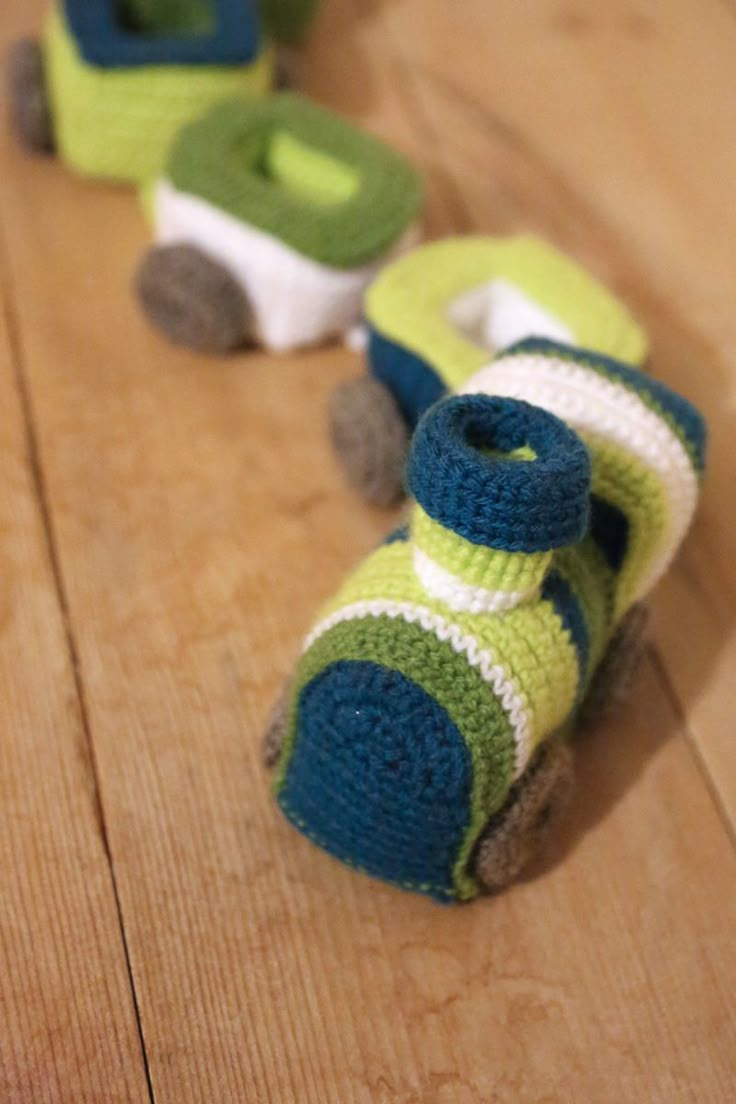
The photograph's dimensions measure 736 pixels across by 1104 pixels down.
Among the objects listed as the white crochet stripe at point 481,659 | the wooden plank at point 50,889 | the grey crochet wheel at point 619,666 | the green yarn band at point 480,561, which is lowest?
the wooden plank at point 50,889

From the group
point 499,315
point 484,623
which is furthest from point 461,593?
point 499,315

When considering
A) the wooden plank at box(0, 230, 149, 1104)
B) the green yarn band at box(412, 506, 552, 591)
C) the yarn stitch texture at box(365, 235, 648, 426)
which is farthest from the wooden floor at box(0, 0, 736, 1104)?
the green yarn band at box(412, 506, 552, 591)

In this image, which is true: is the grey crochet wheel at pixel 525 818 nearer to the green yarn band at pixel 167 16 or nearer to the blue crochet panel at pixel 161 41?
the blue crochet panel at pixel 161 41

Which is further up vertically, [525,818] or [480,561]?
[480,561]

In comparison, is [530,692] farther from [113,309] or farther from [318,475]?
[113,309]

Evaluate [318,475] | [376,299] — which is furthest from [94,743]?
[376,299]

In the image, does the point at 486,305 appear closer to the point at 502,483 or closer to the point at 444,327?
the point at 444,327

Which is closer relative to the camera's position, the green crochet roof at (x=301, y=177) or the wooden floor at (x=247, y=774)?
the wooden floor at (x=247, y=774)

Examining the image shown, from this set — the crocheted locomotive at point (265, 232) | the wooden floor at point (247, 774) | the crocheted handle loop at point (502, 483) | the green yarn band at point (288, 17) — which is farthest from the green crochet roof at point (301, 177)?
the crocheted handle loop at point (502, 483)
